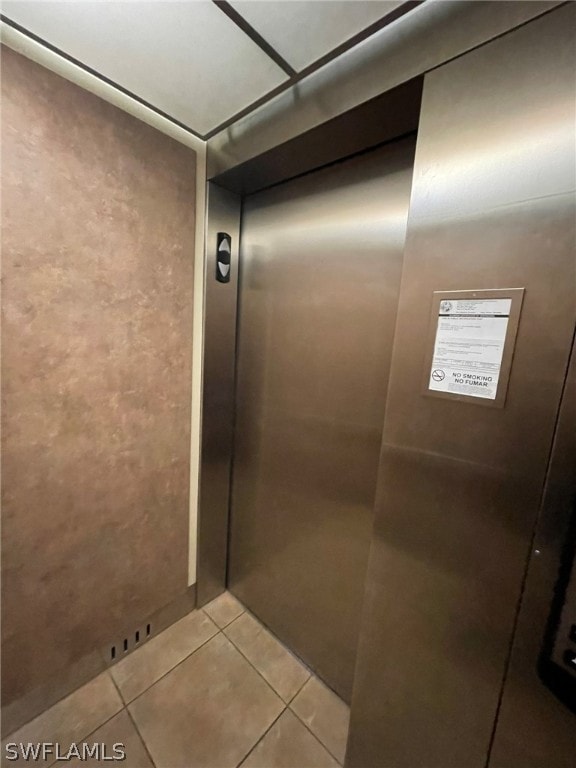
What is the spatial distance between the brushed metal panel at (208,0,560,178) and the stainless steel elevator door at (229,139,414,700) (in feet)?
0.73

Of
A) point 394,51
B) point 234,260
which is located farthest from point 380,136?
point 234,260

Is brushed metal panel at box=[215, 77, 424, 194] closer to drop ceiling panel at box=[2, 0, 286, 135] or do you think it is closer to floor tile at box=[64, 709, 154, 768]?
drop ceiling panel at box=[2, 0, 286, 135]

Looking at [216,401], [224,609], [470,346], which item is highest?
[470,346]

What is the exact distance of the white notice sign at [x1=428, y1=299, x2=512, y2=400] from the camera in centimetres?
65

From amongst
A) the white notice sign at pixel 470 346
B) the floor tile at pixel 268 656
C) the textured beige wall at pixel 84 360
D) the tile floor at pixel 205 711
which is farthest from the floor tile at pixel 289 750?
the white notice sign at pixel 470 346

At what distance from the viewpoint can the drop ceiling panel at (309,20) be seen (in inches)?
26.6

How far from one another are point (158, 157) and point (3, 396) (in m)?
1.05

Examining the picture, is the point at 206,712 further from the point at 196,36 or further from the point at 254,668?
the point at 196,36

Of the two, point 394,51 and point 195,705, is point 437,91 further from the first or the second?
point 195,705

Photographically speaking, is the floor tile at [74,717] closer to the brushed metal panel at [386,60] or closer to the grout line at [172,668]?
the grout line at [172,668]

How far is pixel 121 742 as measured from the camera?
1.03 metres

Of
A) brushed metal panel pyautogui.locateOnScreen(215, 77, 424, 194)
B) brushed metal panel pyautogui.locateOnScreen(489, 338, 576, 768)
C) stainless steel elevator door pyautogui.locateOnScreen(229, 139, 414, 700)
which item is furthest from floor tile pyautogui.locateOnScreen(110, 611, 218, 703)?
brushed metal panel pyautogui.locateOnScreen(215, 77, 424, 194)

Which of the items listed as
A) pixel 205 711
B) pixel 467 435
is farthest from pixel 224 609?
pixel 467 435
